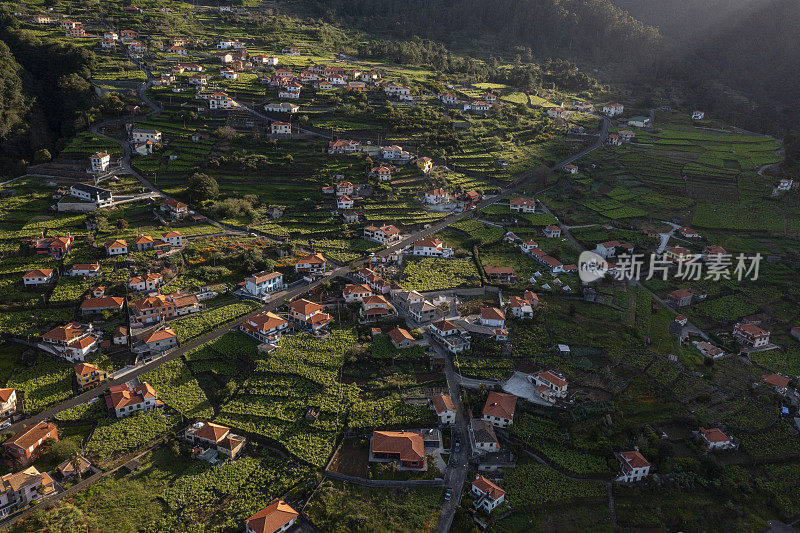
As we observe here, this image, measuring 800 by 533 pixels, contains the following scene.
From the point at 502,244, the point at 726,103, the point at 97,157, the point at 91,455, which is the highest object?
the point at 726,103

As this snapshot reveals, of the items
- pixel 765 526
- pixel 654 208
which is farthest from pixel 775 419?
pixel 654 208

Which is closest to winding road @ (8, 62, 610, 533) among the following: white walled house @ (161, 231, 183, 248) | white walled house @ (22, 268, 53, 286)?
white walled house @ (161, 231, 183, 248)

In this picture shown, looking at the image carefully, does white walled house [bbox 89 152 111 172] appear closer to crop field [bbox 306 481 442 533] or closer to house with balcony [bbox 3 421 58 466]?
house with balcony [bbox 3 421 58 466]

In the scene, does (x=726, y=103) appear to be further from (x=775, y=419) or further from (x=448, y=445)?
(x=448, y=445)

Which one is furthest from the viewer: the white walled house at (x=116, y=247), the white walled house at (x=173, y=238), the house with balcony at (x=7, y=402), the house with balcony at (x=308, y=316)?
the white walled house at (x=173, y=238)

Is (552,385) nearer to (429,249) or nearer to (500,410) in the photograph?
(500,410)

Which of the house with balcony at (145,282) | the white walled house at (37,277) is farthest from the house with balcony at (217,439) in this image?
the white walled house at (37,277)

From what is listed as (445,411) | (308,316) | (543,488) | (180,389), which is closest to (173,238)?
(308,316)

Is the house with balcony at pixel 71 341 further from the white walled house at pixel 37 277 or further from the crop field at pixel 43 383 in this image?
the white walled house at pixel 37 277
